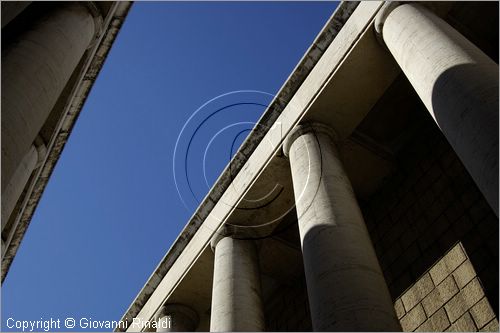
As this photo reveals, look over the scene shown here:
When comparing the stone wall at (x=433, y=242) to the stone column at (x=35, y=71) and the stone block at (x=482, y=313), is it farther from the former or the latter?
the stone column at (x=35, y=71)

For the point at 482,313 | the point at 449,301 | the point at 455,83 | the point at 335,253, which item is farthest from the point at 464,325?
the point at 455,83

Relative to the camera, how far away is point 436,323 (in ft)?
52.9

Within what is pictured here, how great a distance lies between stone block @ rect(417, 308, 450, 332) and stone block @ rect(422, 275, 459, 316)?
24 centimetres

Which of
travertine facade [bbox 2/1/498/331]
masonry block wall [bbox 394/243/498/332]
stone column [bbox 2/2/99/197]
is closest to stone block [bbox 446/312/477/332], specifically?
masonry block wall [bbox 394/243/498/332]

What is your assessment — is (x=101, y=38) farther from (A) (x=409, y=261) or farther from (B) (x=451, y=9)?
(A) (x=409, y=261)

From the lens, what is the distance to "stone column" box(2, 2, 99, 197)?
28.3 feet

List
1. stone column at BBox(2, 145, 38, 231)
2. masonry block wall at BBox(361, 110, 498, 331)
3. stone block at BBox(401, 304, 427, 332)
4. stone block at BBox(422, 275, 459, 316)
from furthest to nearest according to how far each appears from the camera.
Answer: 1. stone column at BBox(2, 145, 38, 231)
2. stone block at BBox(401, 304, 427, 332)
3. stone block at BBox(422, 275, 459, 316)
4. masonry block wall at BBox(361, 110, 498, 331)

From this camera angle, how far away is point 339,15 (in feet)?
59.7

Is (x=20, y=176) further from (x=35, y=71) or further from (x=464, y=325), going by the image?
(x=464, y=325)

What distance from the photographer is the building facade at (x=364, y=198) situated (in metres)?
11.4

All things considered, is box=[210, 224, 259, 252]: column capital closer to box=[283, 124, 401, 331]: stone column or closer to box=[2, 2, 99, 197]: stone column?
box=[283, 124, 401, 331]: stone column

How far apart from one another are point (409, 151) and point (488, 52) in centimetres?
533

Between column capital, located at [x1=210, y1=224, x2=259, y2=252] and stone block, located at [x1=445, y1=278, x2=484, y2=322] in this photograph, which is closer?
stone block, located at [x1=445, y1=278, x2=484, y2=322]

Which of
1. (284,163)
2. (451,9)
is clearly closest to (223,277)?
(284,163)
